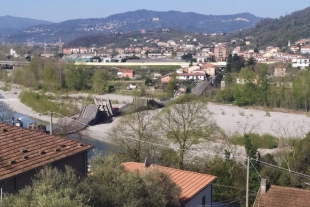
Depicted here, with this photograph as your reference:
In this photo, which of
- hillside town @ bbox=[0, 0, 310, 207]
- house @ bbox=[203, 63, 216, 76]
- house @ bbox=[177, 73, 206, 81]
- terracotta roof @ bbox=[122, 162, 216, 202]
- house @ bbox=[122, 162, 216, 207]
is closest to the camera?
hillside town @ bbox=[0, 0, 310, 207]

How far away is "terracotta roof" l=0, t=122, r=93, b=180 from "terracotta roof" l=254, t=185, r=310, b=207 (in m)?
3.04

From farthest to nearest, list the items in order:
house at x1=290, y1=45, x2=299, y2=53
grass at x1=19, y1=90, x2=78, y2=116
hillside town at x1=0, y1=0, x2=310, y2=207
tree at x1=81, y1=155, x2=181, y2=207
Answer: house at x1=290, y1=45, x2=299, y2=53 < grass at x1=19, y1=90, x2=78, y2=116 < hillside town at x1=0, y1=0, x2=310, y2=207 < tree at x1=81, y1=155, x2=181, y2=207

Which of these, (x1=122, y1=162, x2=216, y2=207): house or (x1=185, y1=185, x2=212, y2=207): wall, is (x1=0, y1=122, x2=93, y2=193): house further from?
(x1=185, y1=185, x2=212, y2=207): wall

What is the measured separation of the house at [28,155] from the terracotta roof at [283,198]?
3.00m

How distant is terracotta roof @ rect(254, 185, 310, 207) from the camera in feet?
25.6

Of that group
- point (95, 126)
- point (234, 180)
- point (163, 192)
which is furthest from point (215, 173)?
point (95, 126)

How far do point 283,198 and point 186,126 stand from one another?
13.7ft

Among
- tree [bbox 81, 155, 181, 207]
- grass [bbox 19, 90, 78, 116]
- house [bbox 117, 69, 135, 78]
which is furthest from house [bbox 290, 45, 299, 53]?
tree [bbox 81, 155, 181, 207]

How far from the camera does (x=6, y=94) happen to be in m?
36.1

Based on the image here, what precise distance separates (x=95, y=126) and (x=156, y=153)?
35.5 feet

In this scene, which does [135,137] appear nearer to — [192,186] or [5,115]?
[192,186]

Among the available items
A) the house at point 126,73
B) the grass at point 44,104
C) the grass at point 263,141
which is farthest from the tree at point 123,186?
the house at point 126,73

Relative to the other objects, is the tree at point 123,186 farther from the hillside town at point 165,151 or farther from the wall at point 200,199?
the wall at point 200,199

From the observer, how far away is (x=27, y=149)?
645 centimetres
